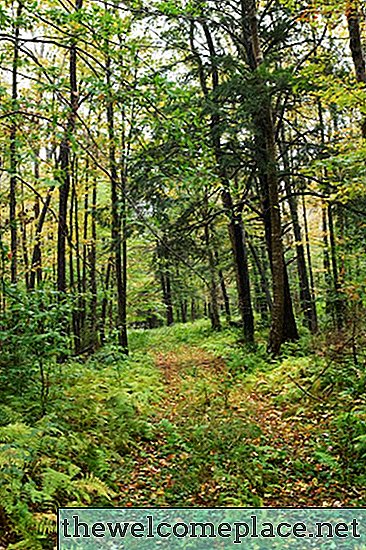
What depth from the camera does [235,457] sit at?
5.76 m

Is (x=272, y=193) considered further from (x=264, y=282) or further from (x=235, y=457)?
(x=235, y=457)

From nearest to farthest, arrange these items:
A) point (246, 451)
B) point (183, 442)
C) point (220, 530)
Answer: point (220, 530), point (246, 451), point (183, 442)

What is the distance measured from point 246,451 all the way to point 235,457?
272 millimetres

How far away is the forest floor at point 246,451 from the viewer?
4.97 metres

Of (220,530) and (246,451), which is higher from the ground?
(246,451)

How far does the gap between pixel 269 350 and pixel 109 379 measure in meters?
4.21

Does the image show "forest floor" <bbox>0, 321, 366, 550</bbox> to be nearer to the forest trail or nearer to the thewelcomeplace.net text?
the forest trail

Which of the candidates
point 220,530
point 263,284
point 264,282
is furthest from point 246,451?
point 263,284

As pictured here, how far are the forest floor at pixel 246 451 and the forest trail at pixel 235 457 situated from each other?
0.5 inches

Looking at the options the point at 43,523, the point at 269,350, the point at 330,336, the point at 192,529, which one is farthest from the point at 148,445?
the point at 269,350

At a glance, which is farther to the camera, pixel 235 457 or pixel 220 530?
pixel 235 457

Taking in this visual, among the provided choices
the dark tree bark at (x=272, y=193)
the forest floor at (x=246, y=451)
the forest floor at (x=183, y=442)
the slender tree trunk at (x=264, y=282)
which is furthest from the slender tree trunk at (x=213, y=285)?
the forest floor at (x=246, y=451)

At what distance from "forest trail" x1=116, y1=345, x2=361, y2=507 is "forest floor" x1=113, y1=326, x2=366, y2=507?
1 centimetres

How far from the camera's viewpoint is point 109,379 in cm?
946
